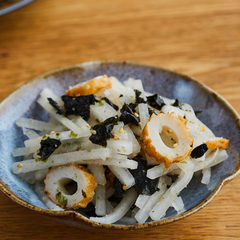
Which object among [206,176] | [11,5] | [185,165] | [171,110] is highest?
[11,5]

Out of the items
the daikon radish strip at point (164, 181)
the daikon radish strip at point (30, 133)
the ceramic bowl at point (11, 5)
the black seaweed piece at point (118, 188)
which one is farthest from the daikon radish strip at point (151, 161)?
the ceramic bowl at point (11, 5)

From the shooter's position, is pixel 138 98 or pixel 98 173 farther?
pixel 138 98

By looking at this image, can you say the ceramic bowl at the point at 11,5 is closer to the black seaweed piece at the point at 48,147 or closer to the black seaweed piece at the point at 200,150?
the black seaweed piece at the point at 48,147

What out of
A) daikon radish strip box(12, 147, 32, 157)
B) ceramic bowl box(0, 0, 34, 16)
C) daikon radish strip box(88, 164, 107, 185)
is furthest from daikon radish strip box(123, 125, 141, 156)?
ceramic bowl box(0, 0, 34, 16)

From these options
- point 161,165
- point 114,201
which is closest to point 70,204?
point 114,201

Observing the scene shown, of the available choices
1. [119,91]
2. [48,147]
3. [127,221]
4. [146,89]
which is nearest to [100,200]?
[127,221]

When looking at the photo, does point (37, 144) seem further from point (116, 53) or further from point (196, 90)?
point (116, 53)

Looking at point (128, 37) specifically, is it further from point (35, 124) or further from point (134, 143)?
point (134, 143)
